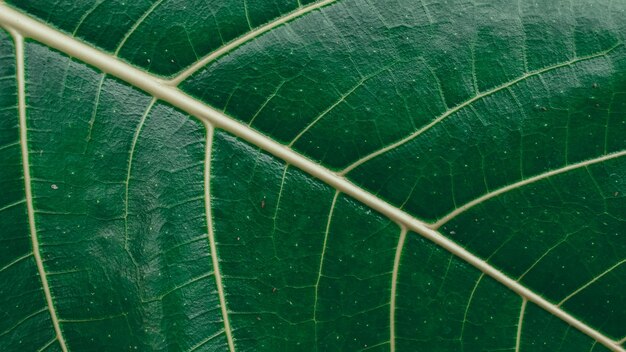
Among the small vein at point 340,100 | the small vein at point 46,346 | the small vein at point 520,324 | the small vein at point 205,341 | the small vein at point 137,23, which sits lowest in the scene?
the small vein at point 46,346

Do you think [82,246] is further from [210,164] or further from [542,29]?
[542,29]

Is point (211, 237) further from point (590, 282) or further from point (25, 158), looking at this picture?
point (590, 282)

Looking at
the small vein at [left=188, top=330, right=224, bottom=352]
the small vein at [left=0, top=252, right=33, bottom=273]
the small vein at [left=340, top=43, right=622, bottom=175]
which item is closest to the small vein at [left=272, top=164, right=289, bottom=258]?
the small vein at [left=340, top=43, right=622, bottom=175]

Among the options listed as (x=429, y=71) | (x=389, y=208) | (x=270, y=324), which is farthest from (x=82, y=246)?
(x=429, y=71)

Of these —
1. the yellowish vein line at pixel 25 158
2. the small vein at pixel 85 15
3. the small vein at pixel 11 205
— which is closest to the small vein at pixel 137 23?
the small vein at pixel 85 15

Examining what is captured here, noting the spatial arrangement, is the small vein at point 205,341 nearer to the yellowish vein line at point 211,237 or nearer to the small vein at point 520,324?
the yellowish vein line at point 211,237

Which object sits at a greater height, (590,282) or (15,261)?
(590,282)

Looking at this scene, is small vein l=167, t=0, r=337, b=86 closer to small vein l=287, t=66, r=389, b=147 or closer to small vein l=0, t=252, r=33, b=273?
small vein l=287, t=66, r=389, b=147

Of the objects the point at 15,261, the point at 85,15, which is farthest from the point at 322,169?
the point at 15,261
